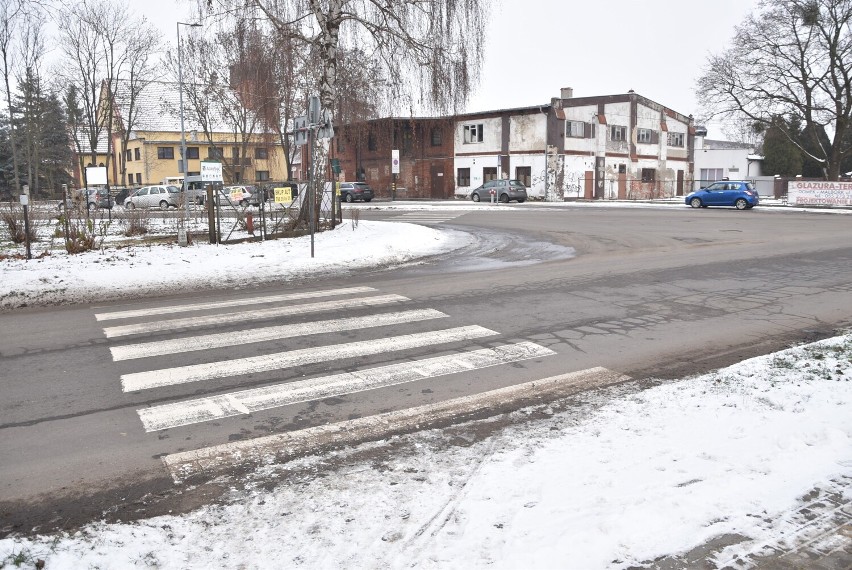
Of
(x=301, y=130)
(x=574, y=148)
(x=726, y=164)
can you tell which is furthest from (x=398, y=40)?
(x=726, y=164)

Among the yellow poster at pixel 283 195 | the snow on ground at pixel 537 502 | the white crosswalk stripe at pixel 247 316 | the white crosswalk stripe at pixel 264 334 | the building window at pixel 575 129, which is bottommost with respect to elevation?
the snow on ground at pixel 537 502

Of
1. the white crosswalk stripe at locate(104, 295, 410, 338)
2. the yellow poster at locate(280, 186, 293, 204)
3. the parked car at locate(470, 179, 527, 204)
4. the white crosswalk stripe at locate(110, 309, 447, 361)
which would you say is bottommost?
the white crosswalk stripe at locate(110, 309, 447, 361)

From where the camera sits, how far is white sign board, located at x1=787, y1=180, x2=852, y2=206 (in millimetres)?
36188

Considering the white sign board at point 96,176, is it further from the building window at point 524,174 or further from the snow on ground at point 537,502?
the building window at point 524,174

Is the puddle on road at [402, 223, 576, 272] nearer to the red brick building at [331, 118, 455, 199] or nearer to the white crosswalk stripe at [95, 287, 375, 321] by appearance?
the white crosswalk stripe at [95, 287, 375, 321]

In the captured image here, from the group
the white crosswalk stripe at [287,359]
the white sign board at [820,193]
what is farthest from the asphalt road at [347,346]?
the white sign board at [820,193]

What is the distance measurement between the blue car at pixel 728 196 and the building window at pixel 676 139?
68.4ft

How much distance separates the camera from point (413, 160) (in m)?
54.1

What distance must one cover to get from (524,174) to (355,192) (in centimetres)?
1285

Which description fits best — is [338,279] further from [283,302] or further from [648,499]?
[648,499]

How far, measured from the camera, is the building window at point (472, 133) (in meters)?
50.5

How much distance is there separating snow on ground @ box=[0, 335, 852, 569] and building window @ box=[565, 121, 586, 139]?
147ft

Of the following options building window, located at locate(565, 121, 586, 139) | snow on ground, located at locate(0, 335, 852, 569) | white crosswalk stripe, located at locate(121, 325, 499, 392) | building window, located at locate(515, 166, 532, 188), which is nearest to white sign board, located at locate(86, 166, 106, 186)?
white crosswalk stripe, located at locate(121, 325, 499, 392)

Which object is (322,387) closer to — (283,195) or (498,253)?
→ (498,253)
